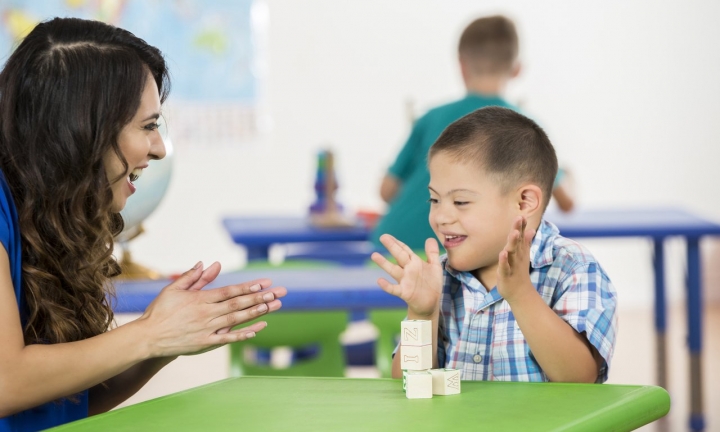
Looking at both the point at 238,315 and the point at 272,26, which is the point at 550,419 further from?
the point at 272,26

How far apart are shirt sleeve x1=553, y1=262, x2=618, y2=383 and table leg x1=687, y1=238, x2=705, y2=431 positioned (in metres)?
2.24

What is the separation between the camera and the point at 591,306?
1.52 meters

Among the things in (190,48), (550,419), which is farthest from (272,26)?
(550,419)

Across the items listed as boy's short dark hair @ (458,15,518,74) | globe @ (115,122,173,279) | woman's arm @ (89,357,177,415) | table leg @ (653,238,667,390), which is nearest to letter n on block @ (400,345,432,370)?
woman's arm @ (89,357,177,415)

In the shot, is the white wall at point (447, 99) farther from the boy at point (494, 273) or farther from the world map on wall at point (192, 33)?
the boy at point (494, 273)

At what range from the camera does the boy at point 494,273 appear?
1483mm

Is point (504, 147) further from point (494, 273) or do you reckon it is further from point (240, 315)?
point (240, 315)

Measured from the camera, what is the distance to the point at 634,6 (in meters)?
6.30

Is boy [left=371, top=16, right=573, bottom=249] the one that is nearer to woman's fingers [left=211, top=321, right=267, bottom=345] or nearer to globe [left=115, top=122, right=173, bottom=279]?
globe [left=115, top=122, right=173, bottom=279]

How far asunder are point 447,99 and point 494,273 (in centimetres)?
470

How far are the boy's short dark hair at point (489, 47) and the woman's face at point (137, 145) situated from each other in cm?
190

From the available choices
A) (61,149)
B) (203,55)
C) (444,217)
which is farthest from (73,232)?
(203,55)

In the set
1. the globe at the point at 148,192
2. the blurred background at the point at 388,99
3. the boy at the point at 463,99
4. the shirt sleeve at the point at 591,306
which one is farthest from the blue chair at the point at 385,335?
the blurred background at the point at 388,99

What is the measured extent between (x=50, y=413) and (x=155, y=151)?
0.41 metres
